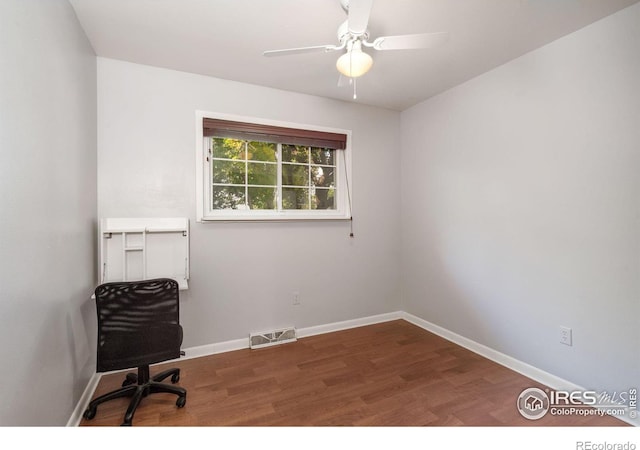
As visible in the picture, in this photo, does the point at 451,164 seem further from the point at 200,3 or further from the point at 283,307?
the point at 200,3

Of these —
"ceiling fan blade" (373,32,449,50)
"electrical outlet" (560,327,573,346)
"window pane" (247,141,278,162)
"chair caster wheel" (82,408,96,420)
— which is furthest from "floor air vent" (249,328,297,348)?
"ceiling fan blade" (373,32,449,50)

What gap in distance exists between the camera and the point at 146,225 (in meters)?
2.48

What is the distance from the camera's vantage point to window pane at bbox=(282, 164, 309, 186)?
10.3 feet

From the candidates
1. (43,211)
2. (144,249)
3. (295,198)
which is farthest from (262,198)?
(43,211)

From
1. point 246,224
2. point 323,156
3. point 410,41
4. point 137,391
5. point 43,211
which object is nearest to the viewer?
point 43,211

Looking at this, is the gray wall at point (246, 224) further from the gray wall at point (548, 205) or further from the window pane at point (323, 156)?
the gray wall at point (548, 205)

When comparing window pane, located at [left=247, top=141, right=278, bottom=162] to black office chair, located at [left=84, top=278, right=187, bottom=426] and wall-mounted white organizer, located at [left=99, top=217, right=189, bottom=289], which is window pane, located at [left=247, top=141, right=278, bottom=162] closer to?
wall-mounted white organizer, located at [left=99, top=217, right=189, bottom=289]

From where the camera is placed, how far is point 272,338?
2.94 m

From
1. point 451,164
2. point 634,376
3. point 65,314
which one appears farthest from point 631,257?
point 65,314

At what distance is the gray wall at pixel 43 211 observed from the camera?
1.18m

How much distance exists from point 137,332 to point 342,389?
145 cm

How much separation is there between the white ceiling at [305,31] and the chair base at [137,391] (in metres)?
2.30

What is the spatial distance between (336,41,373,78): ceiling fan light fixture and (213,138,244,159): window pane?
141 cm

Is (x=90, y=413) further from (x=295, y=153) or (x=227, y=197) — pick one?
(x=295, y=153)
